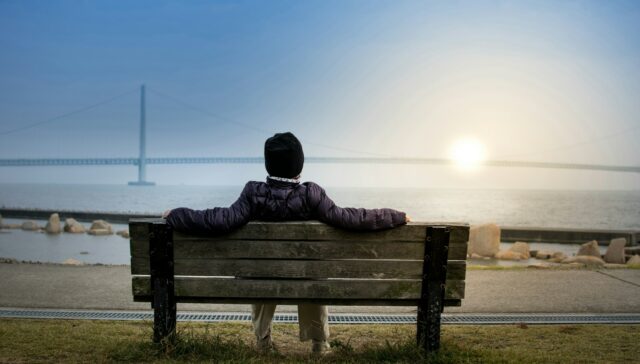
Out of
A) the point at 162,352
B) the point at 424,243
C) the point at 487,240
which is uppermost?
the point at 424,243

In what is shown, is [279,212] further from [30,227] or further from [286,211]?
[30,227]


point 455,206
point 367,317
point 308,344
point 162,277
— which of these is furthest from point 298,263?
point 455,206

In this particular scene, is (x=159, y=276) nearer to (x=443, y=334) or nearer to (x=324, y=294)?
(x=324, y=294)

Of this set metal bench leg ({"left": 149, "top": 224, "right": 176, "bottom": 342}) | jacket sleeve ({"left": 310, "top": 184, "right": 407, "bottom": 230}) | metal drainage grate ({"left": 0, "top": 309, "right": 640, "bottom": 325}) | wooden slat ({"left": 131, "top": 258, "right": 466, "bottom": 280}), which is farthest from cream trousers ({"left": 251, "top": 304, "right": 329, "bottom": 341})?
metal drainage grate ({"left": 0, "top": 309, "right": 640, "bottom": 325})

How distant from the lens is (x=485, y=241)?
450 inches

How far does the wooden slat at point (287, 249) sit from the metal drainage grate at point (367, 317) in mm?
1369

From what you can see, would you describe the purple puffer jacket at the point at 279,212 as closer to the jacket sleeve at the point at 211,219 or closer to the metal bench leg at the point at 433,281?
the jacket sleeve at the point at 211,219

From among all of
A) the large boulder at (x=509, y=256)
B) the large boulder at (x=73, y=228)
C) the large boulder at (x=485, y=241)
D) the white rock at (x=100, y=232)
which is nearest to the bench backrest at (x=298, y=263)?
the large boulder at (x=509, y=256)

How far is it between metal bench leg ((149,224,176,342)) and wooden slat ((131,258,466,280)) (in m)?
0.05

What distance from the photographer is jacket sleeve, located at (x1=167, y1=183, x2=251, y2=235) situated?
8.05 ft

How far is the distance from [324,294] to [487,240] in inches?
379

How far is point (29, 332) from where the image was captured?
3.15 metres

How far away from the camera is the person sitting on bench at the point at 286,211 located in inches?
97.0

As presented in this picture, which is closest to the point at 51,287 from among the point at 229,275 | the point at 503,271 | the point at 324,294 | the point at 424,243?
the point at 229,275
